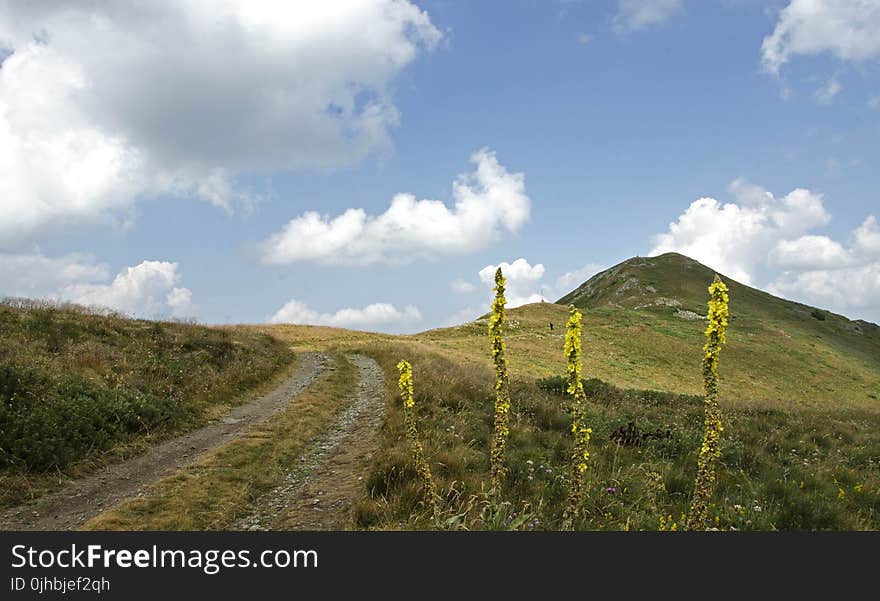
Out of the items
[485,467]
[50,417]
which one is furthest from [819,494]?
[50,417]

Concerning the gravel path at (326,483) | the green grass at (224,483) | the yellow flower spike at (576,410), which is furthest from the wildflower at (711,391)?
the green grass at (224,483)

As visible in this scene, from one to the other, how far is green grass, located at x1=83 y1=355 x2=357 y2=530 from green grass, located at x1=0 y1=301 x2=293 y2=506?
7.93ft

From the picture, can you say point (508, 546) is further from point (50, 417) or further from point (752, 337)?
point (752, 337)

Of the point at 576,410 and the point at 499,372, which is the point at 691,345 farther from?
the point at 499,372

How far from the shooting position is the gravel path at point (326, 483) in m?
8.51

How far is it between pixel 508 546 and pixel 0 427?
494 inches

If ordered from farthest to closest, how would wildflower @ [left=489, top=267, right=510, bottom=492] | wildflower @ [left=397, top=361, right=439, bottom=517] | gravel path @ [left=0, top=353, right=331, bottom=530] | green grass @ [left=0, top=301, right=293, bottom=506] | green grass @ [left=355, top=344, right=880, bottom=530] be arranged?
green grass @ [left=0, top=301, right=293, bottom=506] → gravel path @ [left=0, top=353, right=331, bottom=530] → green grass @ [left=355, top=344, right=880, bottom=530] → wildflower @ [left=397, top=361, right=439, bottom=517] → wildflower @ [left=489, top=267, right=510, bottom=492]

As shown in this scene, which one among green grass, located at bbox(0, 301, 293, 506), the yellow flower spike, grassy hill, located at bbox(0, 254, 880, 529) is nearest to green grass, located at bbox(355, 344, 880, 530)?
grassy hill, located at bbox(0, 254, 880, 529)

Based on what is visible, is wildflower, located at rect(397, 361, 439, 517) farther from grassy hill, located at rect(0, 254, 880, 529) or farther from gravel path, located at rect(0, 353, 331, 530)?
gravel path, located at rect(0, 353, 331, 530)

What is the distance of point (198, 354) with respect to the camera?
22109 mm

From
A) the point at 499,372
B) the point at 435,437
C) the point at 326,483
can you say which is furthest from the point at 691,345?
the point at 499,372

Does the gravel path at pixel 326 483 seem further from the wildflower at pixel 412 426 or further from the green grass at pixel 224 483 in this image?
the wildflower at pixel 412 426

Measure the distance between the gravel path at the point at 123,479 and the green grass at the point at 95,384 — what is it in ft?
1.44

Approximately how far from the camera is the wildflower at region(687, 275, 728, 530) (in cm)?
472
